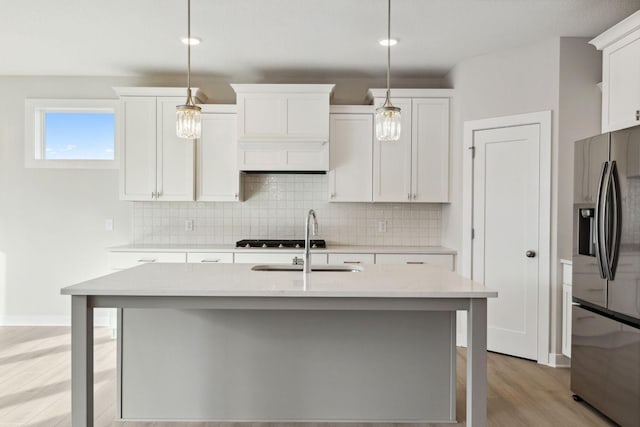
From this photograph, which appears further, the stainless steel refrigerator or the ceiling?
the ceiling

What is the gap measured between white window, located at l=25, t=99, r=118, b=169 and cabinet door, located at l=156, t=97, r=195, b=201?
70 cm

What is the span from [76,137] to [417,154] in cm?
357

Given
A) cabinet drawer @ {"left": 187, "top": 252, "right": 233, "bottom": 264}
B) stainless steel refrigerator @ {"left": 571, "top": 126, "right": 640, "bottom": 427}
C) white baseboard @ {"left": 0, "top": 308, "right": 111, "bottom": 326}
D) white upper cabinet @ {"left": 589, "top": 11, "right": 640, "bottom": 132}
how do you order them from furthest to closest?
white baseboard @ {"left": 0, "top": 308, "right": 111, "bottom": 326} < cabinet drawer @ {"left": 187, "top": 252, "right": 233, "bottom": 264} < white upper cabinet @ {"left": 589, "top": 11, "right": 640, "bottom": 132} < stainless steel refrigerator @ {"left": 571, "top": 126, "right": 640, "bottom": 427}

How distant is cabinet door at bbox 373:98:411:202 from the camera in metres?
4.32

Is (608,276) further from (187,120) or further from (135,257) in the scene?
(135,257)

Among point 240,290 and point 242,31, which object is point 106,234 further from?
point 240,290

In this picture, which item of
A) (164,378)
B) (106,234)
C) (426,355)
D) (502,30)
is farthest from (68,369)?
(502,30)

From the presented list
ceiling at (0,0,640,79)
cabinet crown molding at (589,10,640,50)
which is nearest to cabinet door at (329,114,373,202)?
ceiling at (0,0,640,79)

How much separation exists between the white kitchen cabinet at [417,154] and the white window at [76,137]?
9.16 ft

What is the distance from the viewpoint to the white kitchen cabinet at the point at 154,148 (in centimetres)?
431

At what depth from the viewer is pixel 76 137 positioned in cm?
473

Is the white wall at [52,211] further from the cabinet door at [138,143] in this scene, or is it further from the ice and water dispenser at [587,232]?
the ice and water dispenser at [587,232]

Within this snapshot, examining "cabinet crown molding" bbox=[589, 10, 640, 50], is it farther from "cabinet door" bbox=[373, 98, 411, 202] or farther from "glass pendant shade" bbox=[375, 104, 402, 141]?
"cabinet door" bbox=[373, 98, 411, 202]

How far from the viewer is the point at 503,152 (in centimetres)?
379
